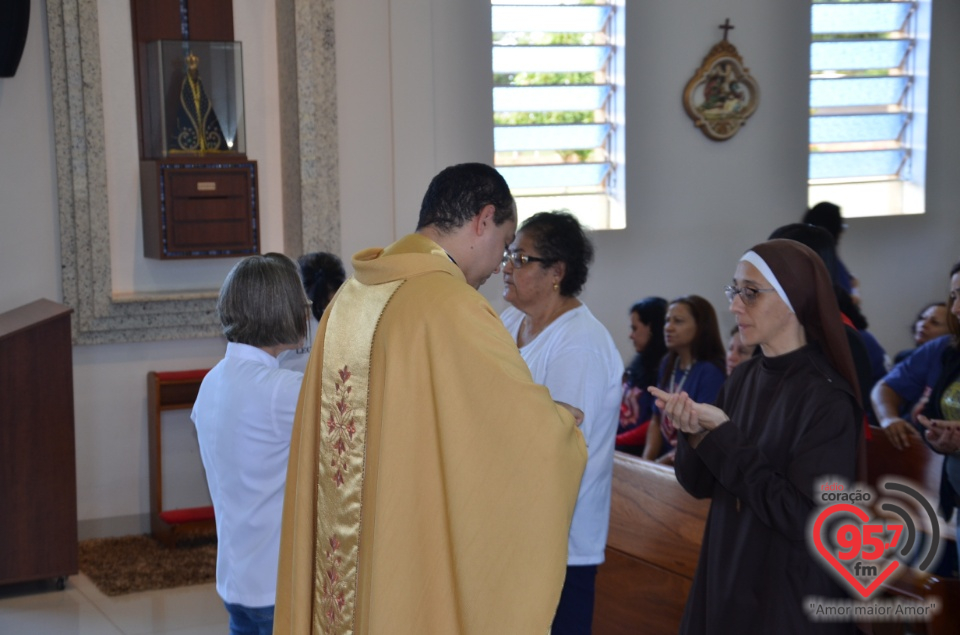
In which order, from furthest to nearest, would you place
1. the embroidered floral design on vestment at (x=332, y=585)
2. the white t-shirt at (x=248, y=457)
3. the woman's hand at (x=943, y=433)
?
1. the woman's hand at (x=943, y=433)
2. the white t-shirt at (x=248, y=457)
3. the embroidered floral design on vestment at (x=332, y=585)

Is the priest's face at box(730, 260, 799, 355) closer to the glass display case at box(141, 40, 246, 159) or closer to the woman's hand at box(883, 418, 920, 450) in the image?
the woman's hand at box(883, 418, 920, 450)

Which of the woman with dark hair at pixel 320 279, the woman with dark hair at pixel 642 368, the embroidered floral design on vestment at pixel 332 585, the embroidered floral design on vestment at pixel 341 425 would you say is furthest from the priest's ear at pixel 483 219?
Answer: the woman with dark hair at pixel 642 368

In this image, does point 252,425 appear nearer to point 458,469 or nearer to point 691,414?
point 458,469

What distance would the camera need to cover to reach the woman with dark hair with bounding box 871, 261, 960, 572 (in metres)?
3.54

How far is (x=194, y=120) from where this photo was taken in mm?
6281

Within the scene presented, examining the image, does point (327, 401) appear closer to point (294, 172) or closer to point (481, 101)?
point (294, 172)

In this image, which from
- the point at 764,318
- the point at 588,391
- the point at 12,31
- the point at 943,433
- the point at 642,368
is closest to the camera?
the point at 764,318

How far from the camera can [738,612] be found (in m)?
2.64

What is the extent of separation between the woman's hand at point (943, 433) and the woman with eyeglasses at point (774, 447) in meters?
0.98

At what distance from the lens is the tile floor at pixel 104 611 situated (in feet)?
16.4

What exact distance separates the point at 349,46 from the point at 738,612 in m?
4.66

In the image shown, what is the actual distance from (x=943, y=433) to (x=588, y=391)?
1.24 metres

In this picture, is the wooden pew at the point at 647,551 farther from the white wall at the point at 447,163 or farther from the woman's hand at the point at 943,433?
the white wall at the point at 447,163

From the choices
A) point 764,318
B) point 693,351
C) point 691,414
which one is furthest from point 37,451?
point 764,318
